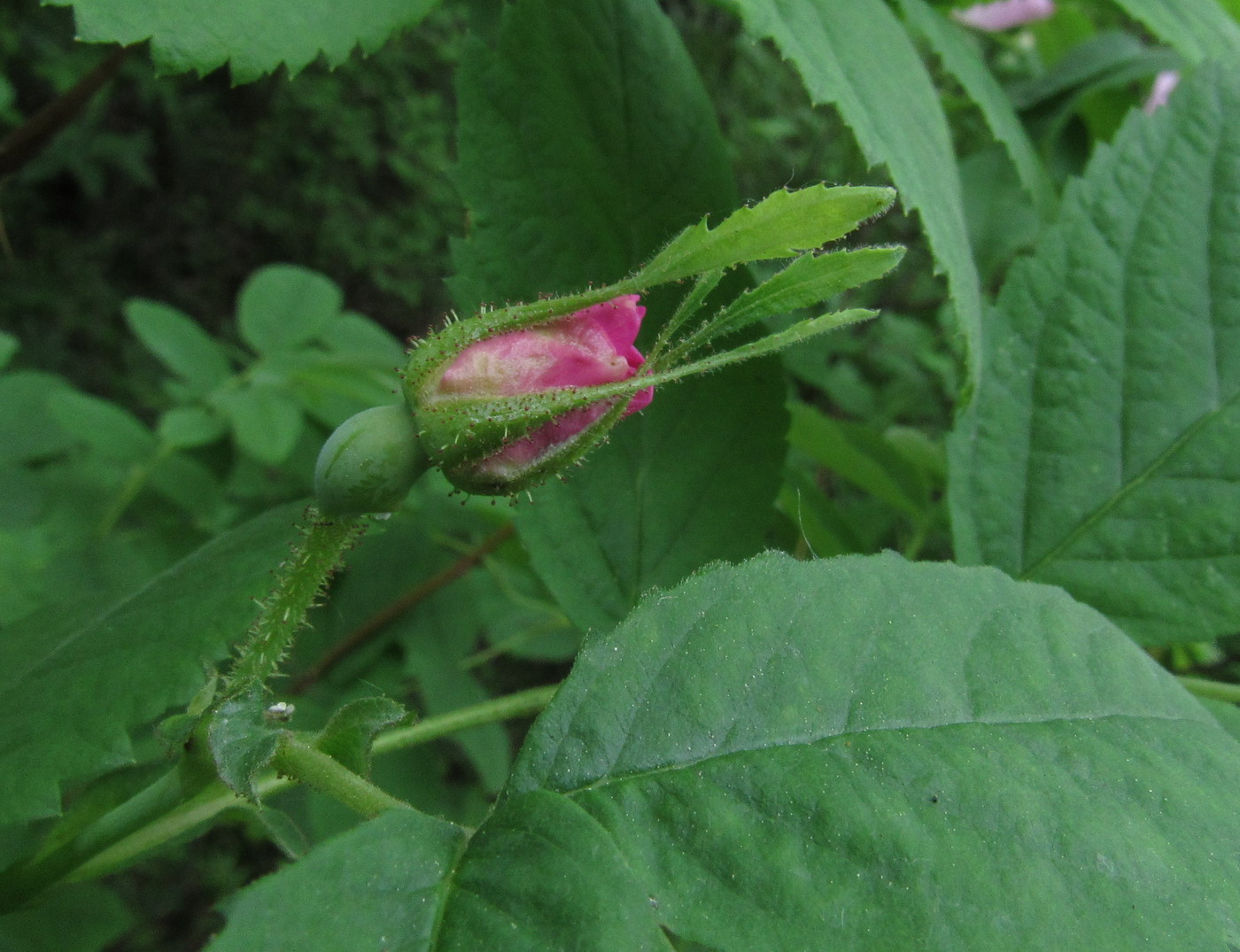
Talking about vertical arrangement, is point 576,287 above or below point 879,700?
above

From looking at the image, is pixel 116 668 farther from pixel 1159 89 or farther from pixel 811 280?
pixel 1159 89

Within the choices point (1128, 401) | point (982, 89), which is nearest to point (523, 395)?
point (1128, 401)

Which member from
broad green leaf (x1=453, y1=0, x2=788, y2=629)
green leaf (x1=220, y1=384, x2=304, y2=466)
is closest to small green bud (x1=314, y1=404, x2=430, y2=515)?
broad green leaf (x1=453, y1=0, x2=788, y2=629)

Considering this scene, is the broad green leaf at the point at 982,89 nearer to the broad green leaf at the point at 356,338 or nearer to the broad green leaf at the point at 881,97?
the broad green leaf at the point at 881,97

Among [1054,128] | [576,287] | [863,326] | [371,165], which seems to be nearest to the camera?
[576,287]

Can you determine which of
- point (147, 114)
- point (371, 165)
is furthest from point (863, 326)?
point (147, 114)

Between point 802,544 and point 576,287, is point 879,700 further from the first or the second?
point 802,544
